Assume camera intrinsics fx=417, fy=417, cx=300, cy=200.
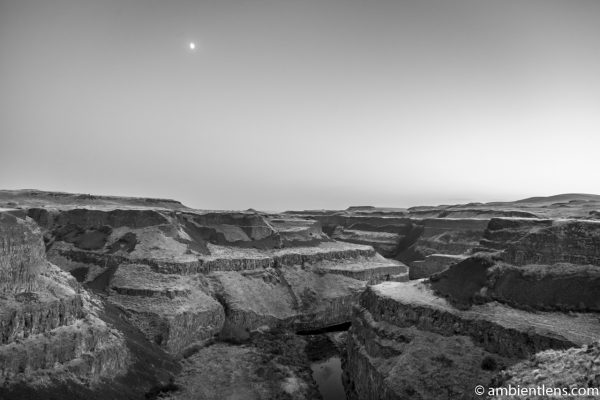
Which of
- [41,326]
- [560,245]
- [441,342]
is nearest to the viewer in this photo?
[41,326]

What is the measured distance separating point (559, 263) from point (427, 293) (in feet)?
39.4

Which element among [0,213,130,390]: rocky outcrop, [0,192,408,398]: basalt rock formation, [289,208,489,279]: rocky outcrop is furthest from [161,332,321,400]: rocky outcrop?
[289,208,489,279]: rocky outcrop

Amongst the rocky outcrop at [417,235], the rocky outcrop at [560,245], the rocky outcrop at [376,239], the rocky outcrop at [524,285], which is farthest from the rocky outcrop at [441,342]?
the rocky outcrop at [376,239]

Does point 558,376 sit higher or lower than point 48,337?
higher

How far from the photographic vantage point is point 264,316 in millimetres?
57438

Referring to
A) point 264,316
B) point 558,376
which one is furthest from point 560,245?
point 264,316

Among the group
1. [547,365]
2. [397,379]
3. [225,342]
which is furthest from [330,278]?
[547,365]

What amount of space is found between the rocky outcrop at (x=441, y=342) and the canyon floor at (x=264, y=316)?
138mm

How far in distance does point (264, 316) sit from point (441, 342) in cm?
2830

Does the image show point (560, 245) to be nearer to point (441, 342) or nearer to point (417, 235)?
point (441, 342)

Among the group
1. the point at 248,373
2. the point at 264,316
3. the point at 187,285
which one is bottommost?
the point at 248,373

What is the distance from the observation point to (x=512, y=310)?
34.8 m

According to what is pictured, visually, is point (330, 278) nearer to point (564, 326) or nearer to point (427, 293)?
point (427, 293)

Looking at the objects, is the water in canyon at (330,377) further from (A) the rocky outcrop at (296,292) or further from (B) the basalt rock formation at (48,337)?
(B) the basalt rock formation at (48,337)
